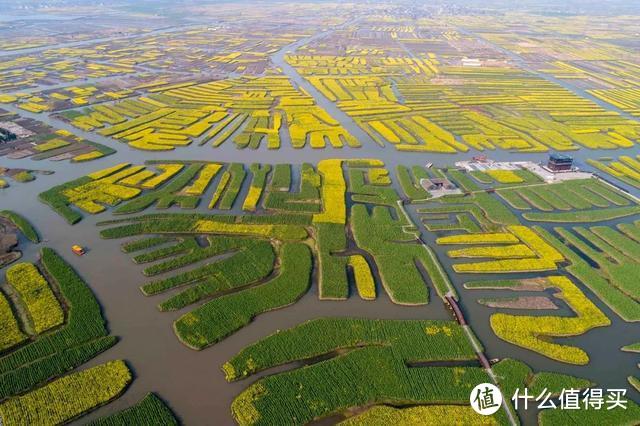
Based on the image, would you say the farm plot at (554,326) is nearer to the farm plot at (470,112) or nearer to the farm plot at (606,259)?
the farm plot at (606,259)

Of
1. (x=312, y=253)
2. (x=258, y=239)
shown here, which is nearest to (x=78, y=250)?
(x=258, y=239)

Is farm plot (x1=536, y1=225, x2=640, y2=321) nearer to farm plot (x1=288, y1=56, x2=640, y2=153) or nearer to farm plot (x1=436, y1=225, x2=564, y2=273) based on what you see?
farm plot (x1=436, y1=225, x2=564, y2=273)

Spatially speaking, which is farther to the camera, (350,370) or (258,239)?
(258,239)

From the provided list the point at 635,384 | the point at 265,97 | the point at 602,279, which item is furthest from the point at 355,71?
the point at 635,384

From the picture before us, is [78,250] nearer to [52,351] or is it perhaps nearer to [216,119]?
[52,351]

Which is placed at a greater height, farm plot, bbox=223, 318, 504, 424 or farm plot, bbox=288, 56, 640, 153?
farm plot, bbox=288, 56, 640, 153

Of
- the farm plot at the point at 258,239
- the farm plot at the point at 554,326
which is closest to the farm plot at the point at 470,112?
the farm plot at the point at 258,239

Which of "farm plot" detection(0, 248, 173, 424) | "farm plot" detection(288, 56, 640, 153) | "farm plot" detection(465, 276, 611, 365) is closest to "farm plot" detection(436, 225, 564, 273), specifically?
"farm plot" detection(465, 276, 611, 365)

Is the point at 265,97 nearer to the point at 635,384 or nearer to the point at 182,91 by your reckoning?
the point at 182,91
